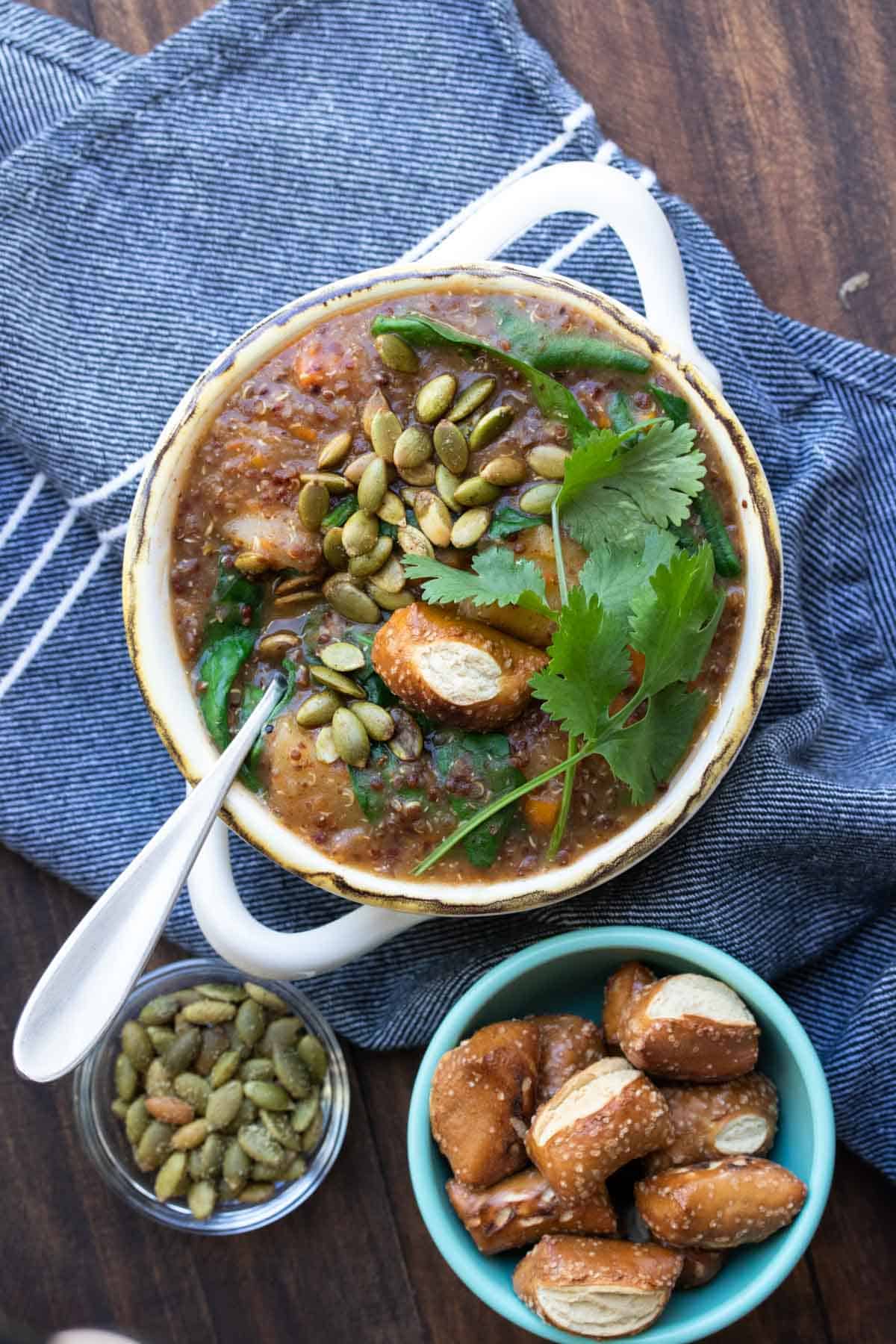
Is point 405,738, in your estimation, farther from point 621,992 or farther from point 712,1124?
point 712,1124

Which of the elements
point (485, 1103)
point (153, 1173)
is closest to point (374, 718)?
point (485, 1103)

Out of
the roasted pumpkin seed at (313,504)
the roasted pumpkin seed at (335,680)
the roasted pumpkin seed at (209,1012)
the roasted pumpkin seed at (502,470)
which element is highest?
the roasted pumpkin seed at (313,504)

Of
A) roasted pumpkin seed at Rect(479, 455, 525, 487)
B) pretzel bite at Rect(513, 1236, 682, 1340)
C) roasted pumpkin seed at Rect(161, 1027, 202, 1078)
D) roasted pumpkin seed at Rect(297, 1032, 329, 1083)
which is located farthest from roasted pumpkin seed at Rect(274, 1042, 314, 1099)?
roasted pumpkin seed at Rect(479, 455, 525, 487)

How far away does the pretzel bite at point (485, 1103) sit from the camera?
192cm

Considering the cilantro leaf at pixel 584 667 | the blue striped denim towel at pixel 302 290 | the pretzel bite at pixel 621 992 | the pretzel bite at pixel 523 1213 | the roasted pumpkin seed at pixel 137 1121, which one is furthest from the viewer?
the roasted pumpkin seed at pixel 137 1121

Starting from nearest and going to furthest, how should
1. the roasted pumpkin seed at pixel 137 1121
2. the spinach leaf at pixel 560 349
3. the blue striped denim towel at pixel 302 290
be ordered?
the spinach leaf at pixel 560 349
the blue striped denim towel at pixel 302 290
the roasted pumpkin seed at pixel 137 1121

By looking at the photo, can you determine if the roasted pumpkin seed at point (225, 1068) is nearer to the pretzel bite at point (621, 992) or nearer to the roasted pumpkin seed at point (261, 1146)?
the roasted pumpkin seed at point (261, 1146)

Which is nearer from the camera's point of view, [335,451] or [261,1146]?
[335,451]

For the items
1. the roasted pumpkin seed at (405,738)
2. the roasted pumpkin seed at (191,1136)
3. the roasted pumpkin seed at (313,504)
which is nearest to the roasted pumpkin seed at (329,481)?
the roasted pumpkin seed at (313,504)

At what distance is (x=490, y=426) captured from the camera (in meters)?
1.80

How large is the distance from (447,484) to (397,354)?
0.19 m

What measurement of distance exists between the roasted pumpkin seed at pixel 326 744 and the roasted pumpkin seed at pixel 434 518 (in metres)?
0.30

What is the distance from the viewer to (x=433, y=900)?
1.83 metres

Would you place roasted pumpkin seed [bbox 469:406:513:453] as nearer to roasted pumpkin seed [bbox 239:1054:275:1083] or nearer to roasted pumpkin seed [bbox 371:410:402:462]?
roasted pumpkin seed [bbox 371:410:402:462]
